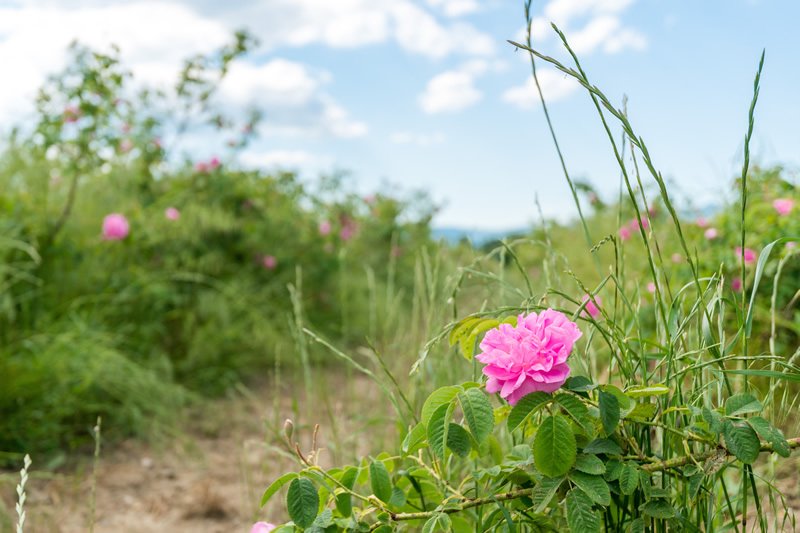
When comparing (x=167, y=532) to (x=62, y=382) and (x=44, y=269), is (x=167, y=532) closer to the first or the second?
(x=62, y=382)

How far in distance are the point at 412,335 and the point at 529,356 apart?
118 cm

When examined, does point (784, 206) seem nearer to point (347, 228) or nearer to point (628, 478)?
point (628, 478)

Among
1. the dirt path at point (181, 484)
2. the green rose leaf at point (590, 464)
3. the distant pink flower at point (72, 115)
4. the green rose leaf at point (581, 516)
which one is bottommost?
the dirt path at point (181, 484)

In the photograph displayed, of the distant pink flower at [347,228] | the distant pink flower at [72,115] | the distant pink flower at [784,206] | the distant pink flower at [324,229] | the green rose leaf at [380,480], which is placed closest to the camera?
the green rose leaf at [380,480]

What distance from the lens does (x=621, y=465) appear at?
0.96 meters

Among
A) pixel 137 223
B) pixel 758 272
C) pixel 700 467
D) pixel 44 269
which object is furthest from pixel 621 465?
pixel 137 223

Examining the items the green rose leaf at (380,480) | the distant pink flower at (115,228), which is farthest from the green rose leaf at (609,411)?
the distant pink flower at (115,228)

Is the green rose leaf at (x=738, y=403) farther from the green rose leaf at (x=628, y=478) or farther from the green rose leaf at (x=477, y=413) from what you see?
the green rose leaf at (x=477, y=413)

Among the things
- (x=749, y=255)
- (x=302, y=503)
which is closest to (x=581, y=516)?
(x=302, y=503)

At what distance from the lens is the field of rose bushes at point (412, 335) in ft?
3.17

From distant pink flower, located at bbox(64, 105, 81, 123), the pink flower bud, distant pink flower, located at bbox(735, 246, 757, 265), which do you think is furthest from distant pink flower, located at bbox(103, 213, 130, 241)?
distant pink flower, located at bbox(735, 246, 757, 265)

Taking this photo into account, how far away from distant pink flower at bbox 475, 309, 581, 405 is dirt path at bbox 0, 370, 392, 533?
1.03 metres

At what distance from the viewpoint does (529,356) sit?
3.05ft

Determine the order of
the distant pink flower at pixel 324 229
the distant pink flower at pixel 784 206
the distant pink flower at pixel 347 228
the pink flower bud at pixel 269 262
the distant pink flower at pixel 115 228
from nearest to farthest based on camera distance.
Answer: the distant pink flower at pixel 784 206, the distant pink flower at pixel 115 228, the pink flower bud at pixel 269 262, the distant pink flower at pixel 324 229, the distant pink flower at pixel 347 228
